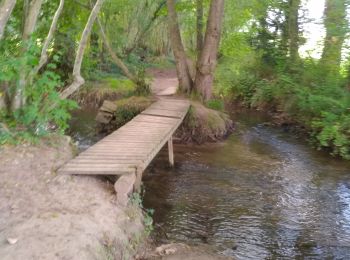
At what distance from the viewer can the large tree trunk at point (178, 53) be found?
558 inches

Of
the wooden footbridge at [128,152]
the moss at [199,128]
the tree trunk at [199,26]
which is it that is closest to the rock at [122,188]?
the wooden footbridge at [128,152]

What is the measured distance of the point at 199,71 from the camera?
14.0 meters

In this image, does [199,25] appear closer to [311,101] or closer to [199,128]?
[199,128]

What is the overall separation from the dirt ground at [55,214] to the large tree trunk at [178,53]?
831 cm

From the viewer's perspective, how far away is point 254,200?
7.92 m

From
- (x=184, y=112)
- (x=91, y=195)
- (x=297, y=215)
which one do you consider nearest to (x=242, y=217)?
(x=297, y=215)

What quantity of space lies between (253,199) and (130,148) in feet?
8.31

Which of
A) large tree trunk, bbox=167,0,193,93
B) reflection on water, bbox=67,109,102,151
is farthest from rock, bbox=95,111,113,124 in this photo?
large tree trunk, bbox=167,0,193,93

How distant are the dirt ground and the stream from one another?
108 cm

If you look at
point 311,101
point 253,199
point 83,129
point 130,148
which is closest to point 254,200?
point 253,199

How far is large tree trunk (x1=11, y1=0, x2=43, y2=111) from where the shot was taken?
21.3 ft

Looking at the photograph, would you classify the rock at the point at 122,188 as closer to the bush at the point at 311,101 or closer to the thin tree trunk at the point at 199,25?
the bush at the point at 311,101

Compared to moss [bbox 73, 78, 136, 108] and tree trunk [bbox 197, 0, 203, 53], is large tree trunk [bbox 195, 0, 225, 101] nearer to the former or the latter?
tree trunk [bbox 197, 0, 203, 53]

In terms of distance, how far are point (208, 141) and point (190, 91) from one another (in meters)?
2.85
